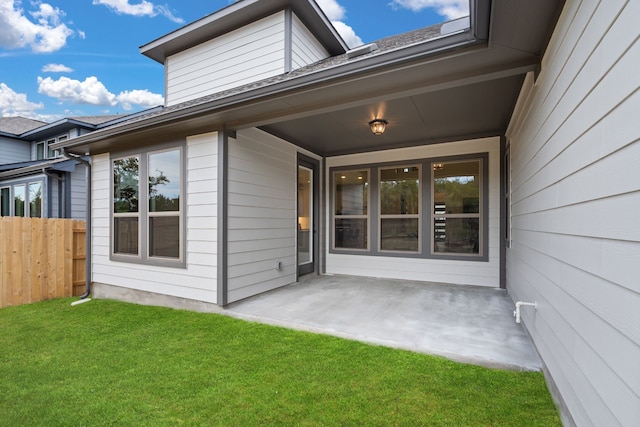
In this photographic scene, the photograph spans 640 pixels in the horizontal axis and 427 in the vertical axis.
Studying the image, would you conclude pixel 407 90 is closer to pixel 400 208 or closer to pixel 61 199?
pixel 400 208

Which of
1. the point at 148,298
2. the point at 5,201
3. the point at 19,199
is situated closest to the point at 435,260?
the point at 148,298

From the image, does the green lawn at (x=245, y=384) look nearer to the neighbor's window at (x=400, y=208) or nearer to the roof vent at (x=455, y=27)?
the roof vent at (x=455, y=27)

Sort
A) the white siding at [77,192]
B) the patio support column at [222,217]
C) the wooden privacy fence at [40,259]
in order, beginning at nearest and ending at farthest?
the patio support column at [222,217]
the wooden privacy fence at [40,259]
the white siding at [77,192]

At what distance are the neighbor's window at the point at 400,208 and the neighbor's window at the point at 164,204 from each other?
11.6ft

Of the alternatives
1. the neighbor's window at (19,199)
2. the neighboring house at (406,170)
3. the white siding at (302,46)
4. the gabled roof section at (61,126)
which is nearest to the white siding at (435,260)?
the neighboring house at (406,170)

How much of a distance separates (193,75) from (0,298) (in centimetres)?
480

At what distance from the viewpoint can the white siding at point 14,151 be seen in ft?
34.7

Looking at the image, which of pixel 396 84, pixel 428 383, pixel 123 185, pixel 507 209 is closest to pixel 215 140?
pixel 123 185

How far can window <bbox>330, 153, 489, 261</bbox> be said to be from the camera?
499 cm

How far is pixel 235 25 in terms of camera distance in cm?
541

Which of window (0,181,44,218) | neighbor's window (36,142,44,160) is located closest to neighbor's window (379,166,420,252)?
window (0,181,44,218)

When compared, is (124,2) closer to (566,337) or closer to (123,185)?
(123,185)

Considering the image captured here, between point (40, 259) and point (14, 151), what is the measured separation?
30.4 feet

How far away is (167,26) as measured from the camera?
1357 cm
